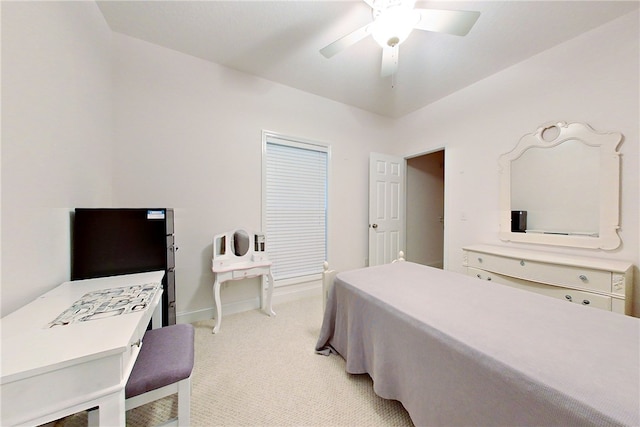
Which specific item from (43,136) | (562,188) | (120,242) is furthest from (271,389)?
(562,188)

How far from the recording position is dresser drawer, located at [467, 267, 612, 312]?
1.61 metres

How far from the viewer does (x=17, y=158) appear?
0.92 m

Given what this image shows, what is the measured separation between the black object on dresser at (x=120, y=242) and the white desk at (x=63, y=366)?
60cm

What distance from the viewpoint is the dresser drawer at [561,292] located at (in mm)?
1606

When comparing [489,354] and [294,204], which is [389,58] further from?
[489,354]

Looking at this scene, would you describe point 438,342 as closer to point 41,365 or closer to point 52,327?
point 41,365

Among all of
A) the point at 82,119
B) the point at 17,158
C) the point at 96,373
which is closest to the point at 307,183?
the point at 82,119

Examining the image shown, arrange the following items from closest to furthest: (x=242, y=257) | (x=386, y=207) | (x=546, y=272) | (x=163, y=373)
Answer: (x=163, y=373) → (x=546, y=272) → (x=242, y=257) → (x=386, y=207)

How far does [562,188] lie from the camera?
6.88 feet

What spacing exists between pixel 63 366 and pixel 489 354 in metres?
1.34

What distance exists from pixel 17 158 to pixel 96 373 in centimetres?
98

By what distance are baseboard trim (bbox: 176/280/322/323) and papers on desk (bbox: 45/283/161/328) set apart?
4.29 feet

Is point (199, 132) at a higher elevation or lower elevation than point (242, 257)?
higher

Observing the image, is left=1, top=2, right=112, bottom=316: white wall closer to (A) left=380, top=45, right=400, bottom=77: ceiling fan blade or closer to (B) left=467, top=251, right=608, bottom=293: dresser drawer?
(A) left=380, top=45, right=400, bottom=77: ceiling fan blade
